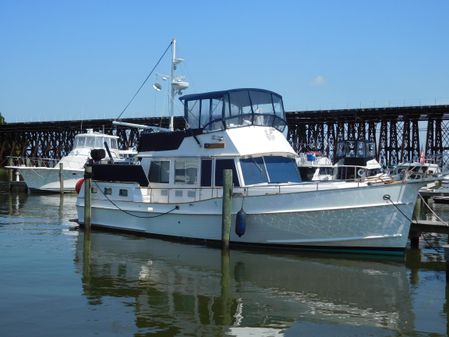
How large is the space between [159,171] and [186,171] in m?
1.16

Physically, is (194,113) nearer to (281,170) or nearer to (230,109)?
(230,109)

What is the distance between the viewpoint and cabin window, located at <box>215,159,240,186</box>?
51.3 feet

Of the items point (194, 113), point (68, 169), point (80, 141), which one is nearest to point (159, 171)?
point (194, 113)

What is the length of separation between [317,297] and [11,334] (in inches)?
220

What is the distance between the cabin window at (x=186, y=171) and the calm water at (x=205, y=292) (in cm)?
196

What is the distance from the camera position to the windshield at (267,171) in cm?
1572

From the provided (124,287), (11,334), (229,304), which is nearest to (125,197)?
(124,287)

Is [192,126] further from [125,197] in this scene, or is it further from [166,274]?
[166,274]

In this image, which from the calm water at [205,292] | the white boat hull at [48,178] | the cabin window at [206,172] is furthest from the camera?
the white boat hull at [48,178]

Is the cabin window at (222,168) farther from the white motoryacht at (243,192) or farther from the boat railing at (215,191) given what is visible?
the boat railing at (215,191)

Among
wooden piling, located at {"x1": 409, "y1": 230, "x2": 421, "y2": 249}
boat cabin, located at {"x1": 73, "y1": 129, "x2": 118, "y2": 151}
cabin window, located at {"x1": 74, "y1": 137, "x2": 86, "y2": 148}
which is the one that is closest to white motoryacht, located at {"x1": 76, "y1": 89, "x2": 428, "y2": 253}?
wooden piling, located at {"x1": 409, "y1": 230, "x2": 421, "y2": 249}

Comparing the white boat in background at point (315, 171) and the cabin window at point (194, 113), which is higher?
the cabin window at point (194, 113)

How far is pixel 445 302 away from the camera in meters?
10.8

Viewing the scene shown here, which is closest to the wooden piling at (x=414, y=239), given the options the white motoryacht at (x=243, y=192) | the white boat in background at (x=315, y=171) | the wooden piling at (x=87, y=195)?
the white motoryacht at (x=243, y=192)
